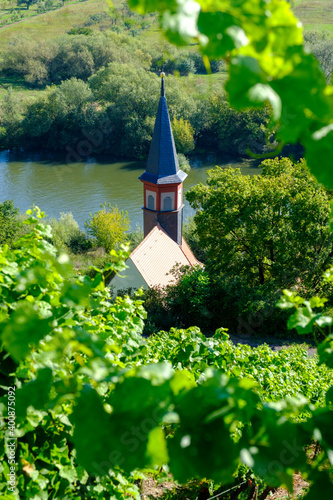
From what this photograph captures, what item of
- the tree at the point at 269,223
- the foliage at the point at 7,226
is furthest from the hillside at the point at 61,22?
the tree at the point at 269,223

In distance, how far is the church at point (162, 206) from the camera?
14.8 m

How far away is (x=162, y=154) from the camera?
52.2 ft

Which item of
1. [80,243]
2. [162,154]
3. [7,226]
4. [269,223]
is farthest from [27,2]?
[269,223]

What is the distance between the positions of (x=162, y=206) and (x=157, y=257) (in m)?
2.16

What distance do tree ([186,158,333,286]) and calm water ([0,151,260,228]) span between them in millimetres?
11139

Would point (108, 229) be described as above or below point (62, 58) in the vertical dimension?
below

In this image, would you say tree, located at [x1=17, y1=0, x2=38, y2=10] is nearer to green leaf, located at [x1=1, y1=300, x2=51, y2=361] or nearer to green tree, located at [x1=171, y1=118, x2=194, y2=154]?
green tree, located at [x1=171, y1=118, x2=194, y2=154]

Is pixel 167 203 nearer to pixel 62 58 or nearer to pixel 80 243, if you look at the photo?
pixel 80 243

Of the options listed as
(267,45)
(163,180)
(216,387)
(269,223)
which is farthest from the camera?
(163,180)

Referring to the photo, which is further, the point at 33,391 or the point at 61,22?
the point at 61,22

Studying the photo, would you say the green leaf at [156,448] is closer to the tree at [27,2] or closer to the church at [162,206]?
the church at [162,206]

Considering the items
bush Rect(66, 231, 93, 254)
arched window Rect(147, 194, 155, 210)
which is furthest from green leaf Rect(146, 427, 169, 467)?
bush Rect(66, 231, 93, 254)

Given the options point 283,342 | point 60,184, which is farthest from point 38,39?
point 283,342

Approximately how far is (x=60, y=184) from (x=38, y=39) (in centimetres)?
2459
